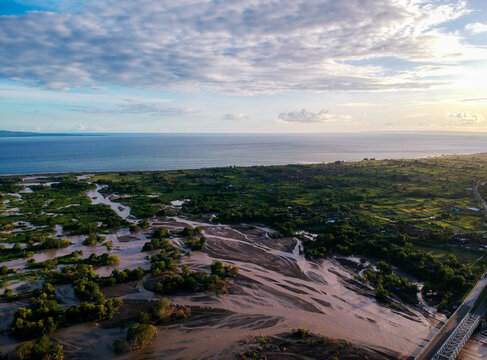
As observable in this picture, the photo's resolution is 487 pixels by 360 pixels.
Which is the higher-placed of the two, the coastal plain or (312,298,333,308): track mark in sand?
the coastal plain

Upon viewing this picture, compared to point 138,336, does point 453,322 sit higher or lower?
lower

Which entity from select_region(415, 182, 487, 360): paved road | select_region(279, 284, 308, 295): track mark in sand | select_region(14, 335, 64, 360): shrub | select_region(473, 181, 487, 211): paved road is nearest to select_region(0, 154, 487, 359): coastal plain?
select_region(279, 284, 308, 295): track mark in sand

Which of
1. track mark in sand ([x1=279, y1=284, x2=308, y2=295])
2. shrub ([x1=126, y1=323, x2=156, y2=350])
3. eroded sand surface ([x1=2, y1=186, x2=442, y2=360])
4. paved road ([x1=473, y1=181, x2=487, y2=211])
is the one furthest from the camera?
paved road ([x1=473, y1=181, x2=487, y2=211])

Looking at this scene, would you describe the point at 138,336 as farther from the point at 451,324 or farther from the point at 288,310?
the point at 451,324

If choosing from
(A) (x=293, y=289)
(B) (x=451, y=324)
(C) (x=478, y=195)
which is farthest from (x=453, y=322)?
(C) (x=478, y=195)

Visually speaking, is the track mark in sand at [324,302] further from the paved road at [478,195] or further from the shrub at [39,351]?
the paved road at [478,195]

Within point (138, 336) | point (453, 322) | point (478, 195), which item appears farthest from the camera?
point (478, 195)

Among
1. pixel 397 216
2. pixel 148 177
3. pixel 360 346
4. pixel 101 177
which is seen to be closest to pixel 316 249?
pixel 360 346

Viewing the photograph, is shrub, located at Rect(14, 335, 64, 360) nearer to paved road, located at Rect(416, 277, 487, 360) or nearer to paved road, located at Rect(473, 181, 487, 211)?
paved road, located at Rect(416, 277, 487, 360)

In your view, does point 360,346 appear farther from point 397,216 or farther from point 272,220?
point 397,216

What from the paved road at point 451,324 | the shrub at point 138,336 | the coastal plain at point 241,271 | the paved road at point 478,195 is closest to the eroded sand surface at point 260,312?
the coastal plain at point 241,271

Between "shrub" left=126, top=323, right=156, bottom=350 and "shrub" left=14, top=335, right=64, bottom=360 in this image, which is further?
"shrub" left=126, top=323, right=156, bottom=350
